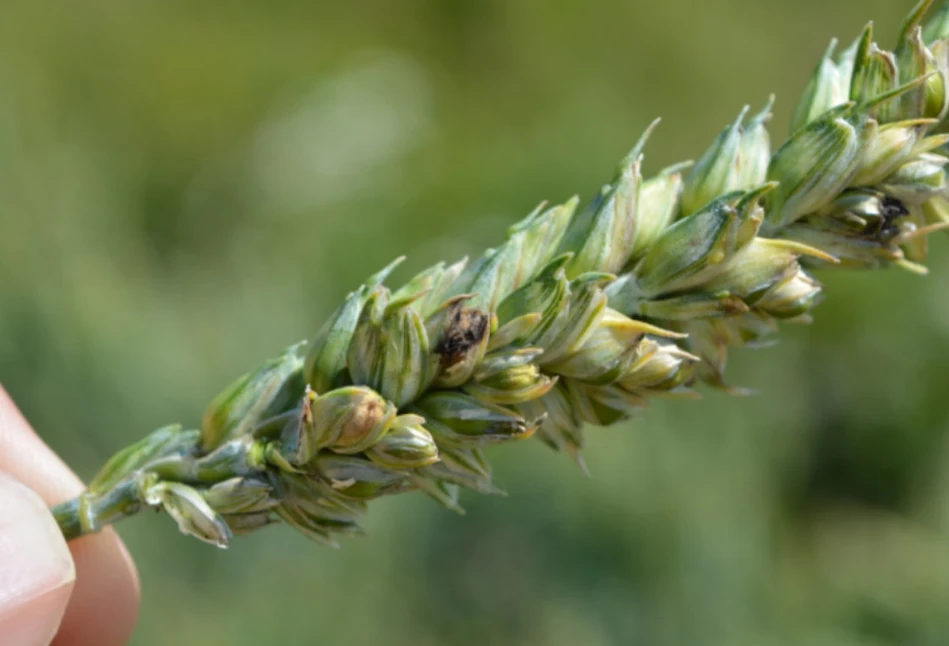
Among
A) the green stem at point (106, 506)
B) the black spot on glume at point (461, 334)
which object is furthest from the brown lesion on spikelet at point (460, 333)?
the green stem at point (106, 506)

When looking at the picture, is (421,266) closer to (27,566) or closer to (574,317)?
(27,566)

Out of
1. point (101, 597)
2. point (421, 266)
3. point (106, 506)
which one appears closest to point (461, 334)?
point (106, 506)

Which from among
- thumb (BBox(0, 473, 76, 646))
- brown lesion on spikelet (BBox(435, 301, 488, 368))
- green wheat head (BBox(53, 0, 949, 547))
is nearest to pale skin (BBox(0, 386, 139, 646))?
thumb (BBox(0, 473, 76, 646))

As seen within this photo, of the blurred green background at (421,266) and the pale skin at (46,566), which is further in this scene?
the blurred green background at (421,266)

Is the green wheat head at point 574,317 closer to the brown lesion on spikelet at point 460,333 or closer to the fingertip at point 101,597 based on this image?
the brown lesion on spikelet at point 460,333

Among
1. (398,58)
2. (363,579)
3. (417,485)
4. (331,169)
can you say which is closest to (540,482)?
(363,579)

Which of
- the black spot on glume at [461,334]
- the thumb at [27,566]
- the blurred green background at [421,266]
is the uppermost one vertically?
the black spot on glume at [461,334]

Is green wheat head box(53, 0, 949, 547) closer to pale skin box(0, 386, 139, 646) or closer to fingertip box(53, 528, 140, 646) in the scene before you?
pale skin box(0, 386, 139, 646)

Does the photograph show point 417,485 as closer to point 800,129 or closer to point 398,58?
point 800,129
